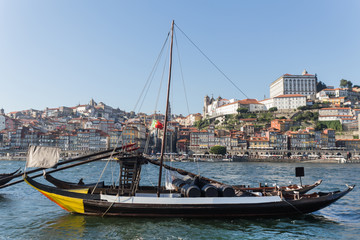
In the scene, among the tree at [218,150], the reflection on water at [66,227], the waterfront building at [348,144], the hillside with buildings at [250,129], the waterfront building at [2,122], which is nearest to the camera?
the reflection on water at [66,227]

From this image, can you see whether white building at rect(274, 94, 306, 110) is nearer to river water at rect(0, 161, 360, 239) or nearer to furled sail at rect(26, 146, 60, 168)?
river water at rect(0, 161, 360, 239)

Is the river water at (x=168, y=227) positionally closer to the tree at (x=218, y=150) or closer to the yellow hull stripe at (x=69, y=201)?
the yellow hull stripe at (x=69, y=201)

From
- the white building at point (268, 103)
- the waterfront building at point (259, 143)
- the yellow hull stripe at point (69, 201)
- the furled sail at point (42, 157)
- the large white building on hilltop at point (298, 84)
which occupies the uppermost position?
the large white building on hilltop at point (298, 84)

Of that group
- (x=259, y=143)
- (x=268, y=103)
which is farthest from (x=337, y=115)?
(x=259, y=143)

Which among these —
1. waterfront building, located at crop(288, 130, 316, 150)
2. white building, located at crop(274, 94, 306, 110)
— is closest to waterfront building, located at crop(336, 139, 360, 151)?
waterfront building, located at crop(288, 130, 316, 150)

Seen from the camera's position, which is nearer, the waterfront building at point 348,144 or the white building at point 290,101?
the waterfront building at point 348,144

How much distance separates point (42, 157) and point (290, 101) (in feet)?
386

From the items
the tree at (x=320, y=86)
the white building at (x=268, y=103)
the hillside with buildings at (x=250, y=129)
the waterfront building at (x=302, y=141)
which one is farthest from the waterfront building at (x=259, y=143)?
the tree at (x=320, y=86)

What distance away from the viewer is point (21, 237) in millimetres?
11477

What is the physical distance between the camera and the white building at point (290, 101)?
385 feet

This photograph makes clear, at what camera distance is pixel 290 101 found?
119062 millimetres

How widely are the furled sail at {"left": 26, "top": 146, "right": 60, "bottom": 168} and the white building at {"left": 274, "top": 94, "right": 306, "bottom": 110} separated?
116133mm

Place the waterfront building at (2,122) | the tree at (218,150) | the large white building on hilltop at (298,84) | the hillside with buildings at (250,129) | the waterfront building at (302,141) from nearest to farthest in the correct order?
the tree at (218,150), the waterfront building at (302,141), the hillside with buildings at (250,129), the waterfront building at (2,122), the large white building on hilltop at (298,84)

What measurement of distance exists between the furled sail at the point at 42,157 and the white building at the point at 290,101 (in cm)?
11613
